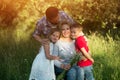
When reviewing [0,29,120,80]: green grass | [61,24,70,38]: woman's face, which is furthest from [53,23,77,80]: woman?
[0,29,120,80]: green grass

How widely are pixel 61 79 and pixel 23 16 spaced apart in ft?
28.6

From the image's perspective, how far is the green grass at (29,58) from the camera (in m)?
9.59

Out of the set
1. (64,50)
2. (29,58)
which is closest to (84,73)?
(64,50)

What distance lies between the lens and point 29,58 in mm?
10766

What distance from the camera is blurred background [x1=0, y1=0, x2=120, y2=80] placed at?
9930 mm

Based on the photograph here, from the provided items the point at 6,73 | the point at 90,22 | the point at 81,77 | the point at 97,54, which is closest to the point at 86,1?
the point at 90,22

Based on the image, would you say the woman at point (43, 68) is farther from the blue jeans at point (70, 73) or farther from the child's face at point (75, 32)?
the child's face at point (75, 32)

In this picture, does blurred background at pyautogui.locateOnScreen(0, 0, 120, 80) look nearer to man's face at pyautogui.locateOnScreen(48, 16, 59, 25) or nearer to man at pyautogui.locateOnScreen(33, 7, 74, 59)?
man at pyautogui.locateOnScreen(33, 7, 74, 59)

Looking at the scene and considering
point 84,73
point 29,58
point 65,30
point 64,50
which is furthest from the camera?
point 29,58

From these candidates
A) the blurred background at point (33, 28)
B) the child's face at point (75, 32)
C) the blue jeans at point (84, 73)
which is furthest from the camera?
the blurred background at point (33, 28)

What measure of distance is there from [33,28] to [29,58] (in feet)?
Result: 15.7

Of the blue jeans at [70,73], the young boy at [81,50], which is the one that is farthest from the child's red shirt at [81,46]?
the blue jeans at [70,73]

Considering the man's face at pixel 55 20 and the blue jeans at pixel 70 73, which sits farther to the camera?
the blue jeans at pixel 70 73

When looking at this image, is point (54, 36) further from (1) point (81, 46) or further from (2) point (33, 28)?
(2) point (33, 28)
